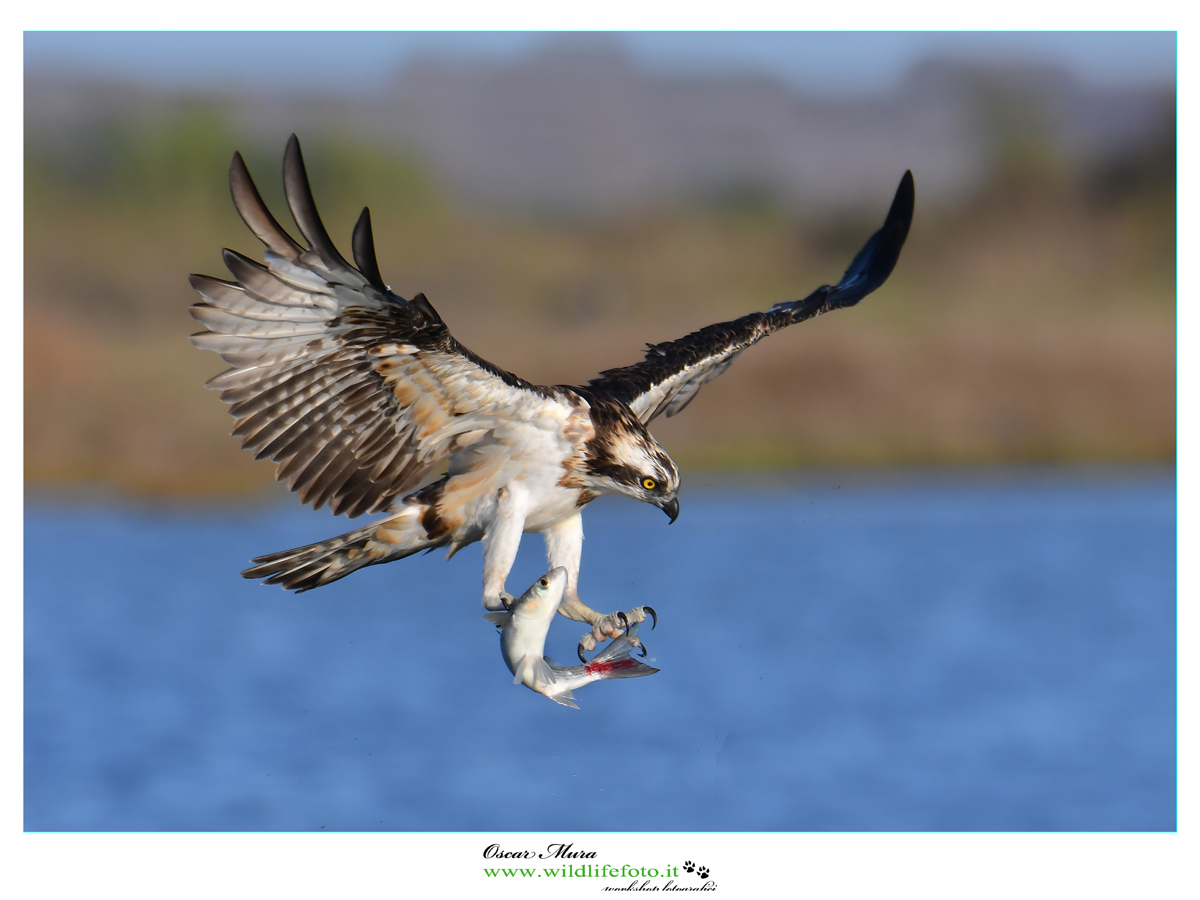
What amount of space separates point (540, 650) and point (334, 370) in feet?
5.40

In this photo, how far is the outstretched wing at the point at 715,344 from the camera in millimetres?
7773

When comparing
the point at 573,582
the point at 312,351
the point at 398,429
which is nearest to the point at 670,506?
the point at 573,582

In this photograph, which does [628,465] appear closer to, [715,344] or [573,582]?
[573,582]

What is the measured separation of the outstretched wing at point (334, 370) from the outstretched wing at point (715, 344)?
1.21 metres

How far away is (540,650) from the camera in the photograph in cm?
652

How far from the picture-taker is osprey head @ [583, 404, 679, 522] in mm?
6676

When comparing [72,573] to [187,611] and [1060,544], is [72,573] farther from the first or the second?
[1060,544]

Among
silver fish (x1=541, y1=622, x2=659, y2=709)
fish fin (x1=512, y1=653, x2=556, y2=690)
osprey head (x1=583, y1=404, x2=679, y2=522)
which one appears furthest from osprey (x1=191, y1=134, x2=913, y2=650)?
fish fin (x1=512, y1=653, x2=556, y2=690)

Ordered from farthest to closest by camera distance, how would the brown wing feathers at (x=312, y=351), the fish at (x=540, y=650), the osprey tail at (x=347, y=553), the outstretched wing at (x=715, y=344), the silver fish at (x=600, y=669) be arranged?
the outstretched wing at (x=715, y=344) < the osprey tail at (x=347, y=553) < the silver fish at (x=600, y=669) < the fish at (x=540, y=650) < the brown wing feathers at (x=312, y=351)

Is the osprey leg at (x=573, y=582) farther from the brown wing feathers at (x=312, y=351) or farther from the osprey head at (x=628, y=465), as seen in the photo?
the brown wing feathers at (x=312, y=351)

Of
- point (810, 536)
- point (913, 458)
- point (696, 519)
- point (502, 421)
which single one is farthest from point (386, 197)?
point (502, 421)

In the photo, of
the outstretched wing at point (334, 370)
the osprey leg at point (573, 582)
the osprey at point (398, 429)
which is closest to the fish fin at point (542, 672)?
the osprey at point (398, 429)

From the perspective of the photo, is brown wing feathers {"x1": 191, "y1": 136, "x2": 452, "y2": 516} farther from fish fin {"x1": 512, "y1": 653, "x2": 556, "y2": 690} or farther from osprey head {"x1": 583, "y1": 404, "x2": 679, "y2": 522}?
fish fin {"x1": 512, "y1": 653, "x2": 556, "y2": 690}

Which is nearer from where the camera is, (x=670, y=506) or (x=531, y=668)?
(x=531, y=668)
